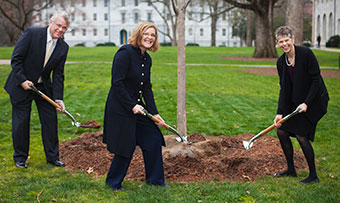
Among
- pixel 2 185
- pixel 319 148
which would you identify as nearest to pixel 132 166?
pixel 2 185

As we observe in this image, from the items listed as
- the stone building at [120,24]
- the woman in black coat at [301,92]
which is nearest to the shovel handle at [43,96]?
the woman in black coat at [301,92]

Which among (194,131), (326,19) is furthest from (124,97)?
(326,19)

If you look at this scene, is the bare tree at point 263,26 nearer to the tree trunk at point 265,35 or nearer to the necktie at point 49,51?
the tree trunk at point 265,35

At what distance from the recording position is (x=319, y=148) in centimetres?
693

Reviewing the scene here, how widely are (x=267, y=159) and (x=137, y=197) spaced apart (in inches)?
86.0

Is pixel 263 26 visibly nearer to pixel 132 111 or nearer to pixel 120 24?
pixel 132 111

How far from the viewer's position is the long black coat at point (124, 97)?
462 centimetres

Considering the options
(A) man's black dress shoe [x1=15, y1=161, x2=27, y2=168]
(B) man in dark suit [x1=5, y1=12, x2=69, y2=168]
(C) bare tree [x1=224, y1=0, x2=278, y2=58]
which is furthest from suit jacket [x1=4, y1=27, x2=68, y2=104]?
(C) bare tree [x1=224, y1=0, x2=278, y2=58]

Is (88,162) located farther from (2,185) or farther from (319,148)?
(319,148)

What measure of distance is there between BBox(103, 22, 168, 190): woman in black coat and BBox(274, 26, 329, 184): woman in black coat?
148 cm

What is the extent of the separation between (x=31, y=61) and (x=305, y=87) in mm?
3431

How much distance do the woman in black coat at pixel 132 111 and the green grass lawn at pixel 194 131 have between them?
0.27 m

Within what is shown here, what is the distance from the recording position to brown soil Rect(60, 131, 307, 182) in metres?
5.50

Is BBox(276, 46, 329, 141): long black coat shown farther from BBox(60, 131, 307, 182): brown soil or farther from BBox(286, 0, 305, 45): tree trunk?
BBox(286, 0, 305, 45): tree trunk
